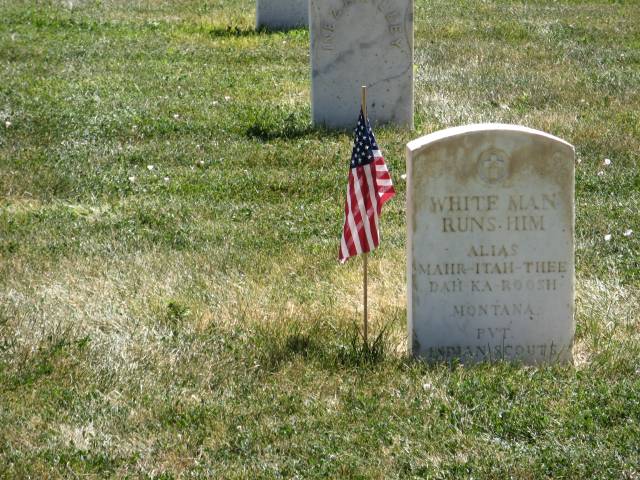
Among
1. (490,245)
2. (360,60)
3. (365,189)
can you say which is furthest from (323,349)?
(360,60)

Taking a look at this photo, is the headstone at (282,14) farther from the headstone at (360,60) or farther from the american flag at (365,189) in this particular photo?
the american flag at (365,189)

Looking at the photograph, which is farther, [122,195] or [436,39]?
[436,39]

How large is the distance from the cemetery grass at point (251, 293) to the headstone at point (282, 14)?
2.89m

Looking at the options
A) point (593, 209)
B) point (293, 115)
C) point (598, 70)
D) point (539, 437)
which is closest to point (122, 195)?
point (293, 115)

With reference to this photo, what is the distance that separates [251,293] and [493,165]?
2.00m

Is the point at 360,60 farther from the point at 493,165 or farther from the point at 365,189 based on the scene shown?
the point at 493,165

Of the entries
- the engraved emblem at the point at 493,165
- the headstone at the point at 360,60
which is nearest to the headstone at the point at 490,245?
the engraved emblem at the point at 493,165

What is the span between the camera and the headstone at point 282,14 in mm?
18156

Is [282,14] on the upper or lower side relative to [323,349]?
upper

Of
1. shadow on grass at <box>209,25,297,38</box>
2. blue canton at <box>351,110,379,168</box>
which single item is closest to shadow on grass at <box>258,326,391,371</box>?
blue canton at <box>351,110,379,168</box>

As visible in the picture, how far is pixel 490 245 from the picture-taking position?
6574 millimetres

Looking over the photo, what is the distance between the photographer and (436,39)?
57.5 feet

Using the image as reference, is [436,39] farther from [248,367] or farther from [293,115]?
[248,367]

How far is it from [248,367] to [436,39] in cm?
1169
